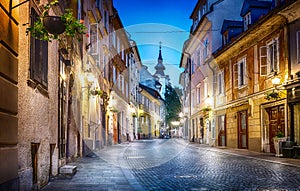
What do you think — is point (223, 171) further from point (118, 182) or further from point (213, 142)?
point (213, 142)

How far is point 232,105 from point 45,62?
1831 cm

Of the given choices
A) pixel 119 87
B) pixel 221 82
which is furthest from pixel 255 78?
pixel 119 87

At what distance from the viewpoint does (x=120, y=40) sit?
41.3 metres

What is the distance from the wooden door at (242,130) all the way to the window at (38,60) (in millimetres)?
16509

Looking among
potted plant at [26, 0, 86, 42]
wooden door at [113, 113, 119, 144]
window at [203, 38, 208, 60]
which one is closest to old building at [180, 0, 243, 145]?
window at [203, 38, 208, 60]

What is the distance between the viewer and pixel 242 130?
80.3ft

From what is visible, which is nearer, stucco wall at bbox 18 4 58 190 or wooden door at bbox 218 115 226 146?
stucco wall at bbox 18 4 58 190

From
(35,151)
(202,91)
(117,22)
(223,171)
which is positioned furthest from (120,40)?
(35,151)

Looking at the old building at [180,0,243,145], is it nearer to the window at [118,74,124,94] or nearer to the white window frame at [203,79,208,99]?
the white window frame at [203,79,208,99]

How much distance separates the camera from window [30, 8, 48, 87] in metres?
7.65

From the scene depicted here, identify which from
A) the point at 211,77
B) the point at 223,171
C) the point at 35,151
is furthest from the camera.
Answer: the point at 211,77

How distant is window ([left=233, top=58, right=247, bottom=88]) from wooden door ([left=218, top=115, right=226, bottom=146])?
4039mm

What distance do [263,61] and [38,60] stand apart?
47.1 ft

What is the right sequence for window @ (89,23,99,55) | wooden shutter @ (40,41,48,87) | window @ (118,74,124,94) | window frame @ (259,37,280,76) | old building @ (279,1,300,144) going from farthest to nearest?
window @ (118,74,124,94) → window @ (89,23,99,55) → window frame @ (259,37,280,76) → old building @ (279,1,300,144) → wooden shutter @ (40,41,48,87)
